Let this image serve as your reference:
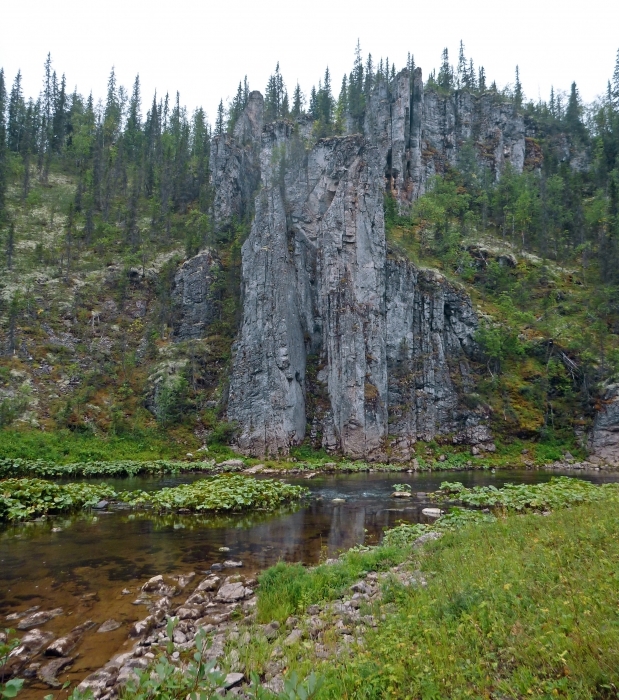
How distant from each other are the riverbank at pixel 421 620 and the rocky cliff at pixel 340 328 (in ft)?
121

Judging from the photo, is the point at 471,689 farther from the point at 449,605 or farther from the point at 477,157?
the point at 477,157

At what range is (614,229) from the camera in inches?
2785

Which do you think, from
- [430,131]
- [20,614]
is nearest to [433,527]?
[20,614]

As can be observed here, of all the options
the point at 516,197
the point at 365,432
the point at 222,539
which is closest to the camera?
the point at 222,539

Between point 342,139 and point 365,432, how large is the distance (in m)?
38.5

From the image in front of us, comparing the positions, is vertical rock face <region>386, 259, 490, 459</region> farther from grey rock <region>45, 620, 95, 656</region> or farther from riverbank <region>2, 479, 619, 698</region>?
grey rock <region>45, 620, 95, 656</region>

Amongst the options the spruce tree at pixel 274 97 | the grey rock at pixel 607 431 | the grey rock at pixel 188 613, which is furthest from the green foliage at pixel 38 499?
the spruce tree at pixel 274 97

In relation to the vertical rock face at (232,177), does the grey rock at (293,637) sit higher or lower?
lower

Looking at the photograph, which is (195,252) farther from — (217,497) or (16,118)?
(16,118)

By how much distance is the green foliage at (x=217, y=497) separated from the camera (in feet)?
70.5

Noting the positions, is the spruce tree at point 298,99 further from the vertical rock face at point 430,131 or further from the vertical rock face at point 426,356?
the vertical rock face at point 426,356

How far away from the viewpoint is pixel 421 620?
22.1 feet

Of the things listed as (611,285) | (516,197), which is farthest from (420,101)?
(611,285)

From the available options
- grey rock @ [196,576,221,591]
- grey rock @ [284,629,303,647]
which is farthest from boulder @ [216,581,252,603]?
grey rock @ [284,629,303,647]
